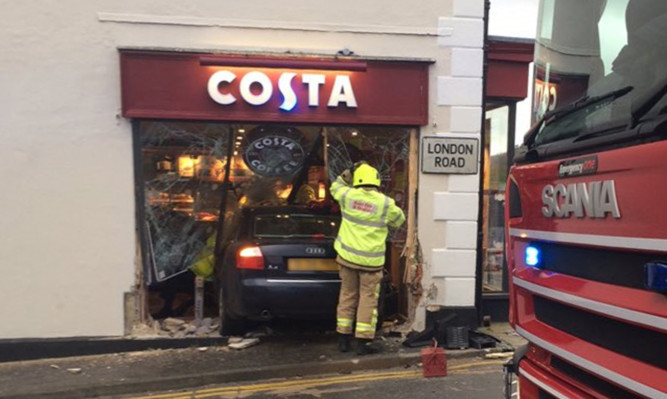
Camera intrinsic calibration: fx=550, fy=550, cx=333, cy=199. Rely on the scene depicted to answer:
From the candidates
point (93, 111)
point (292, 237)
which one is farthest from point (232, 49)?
point (292, 237)

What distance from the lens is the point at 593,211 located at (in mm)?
2197

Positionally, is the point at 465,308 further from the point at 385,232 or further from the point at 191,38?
the point at 191,38

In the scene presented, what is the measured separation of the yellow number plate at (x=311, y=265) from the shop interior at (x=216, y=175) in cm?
113

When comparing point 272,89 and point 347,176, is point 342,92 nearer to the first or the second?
point 272,89

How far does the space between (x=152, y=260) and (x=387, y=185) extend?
287cm

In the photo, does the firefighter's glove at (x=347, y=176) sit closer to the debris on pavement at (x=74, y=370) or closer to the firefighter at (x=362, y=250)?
the firefighter at (x=362, y=250)

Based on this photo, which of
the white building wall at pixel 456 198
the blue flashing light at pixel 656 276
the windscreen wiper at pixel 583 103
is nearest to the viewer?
the blue flashing light at pixel 656 276

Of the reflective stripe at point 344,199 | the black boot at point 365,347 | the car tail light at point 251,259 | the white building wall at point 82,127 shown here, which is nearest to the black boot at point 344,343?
the black boot at point 365,347

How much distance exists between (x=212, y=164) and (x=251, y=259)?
4.58 feet

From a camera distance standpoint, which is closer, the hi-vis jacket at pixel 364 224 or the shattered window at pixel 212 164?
the hi-vis jacket at pixel 364 224

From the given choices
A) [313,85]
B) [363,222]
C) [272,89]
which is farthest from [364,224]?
[272,89]

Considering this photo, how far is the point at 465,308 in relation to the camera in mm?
6246

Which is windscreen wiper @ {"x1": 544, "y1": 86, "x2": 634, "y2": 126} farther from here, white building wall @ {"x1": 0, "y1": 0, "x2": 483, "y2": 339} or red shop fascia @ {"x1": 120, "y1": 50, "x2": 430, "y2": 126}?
white building wall @ {"x1": 0, "y1": 0, "x2": 483, "y2": 339}

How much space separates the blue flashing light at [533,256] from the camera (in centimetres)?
264
